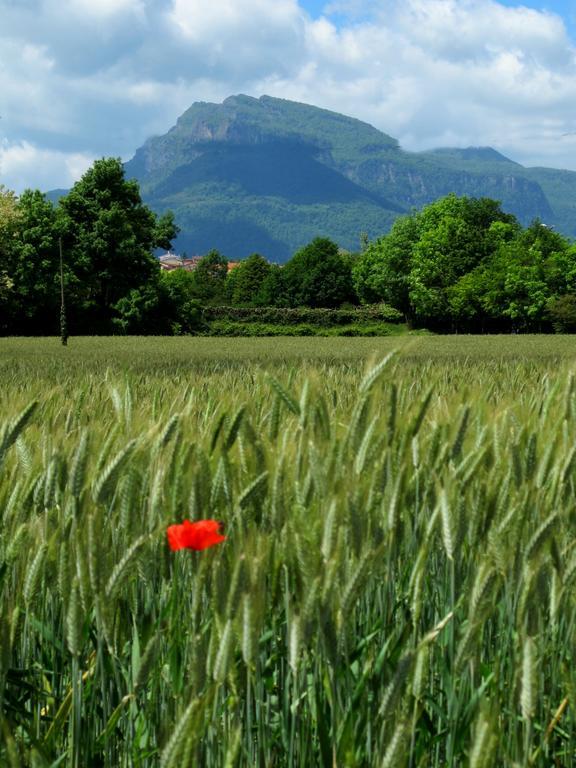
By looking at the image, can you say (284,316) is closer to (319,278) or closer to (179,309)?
(179,309)

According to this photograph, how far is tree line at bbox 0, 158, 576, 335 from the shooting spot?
44.8 m

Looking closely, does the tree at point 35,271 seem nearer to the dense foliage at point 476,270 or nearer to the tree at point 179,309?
the tree at point 179,309

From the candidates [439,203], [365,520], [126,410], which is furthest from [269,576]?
[439,203]

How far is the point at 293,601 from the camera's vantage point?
1.39 metres

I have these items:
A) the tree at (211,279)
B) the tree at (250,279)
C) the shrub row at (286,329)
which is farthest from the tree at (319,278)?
the shrub row at (286,329)

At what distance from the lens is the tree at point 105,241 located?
46219 mm

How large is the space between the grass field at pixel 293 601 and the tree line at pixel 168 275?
41.3 metres

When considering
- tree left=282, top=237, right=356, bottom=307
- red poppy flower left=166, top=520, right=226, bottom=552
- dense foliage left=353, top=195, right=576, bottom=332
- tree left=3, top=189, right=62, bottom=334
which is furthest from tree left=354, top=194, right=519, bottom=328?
red poppy flower left=166, top=520, right=226, bottom=552

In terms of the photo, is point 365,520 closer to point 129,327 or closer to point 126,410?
point 126,410

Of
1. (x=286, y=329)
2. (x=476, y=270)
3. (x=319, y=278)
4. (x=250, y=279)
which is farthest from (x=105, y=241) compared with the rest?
(x=250, y=279)

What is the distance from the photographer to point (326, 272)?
92188 millimetres

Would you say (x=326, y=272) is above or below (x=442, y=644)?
above

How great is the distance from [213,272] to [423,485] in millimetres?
120297

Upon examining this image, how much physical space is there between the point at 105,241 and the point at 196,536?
154ft
